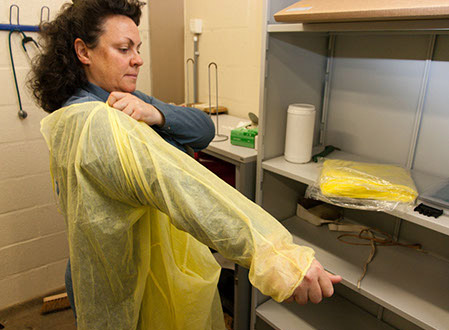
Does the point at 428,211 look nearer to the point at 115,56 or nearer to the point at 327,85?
the point at 327,85

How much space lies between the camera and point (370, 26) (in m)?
1.07

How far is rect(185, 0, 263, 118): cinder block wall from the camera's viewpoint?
76.3 inches

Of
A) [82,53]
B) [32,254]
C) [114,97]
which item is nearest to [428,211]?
[114,97]

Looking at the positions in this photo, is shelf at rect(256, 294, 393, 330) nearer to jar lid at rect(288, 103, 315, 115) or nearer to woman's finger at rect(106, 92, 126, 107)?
jar lid at rect(288, 103, 315, 115)

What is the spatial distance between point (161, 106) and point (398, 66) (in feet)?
3.11

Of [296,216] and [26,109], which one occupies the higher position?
[26,109]

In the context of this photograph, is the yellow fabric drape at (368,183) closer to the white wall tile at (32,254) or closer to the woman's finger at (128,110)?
the woman's finger at (128,110)

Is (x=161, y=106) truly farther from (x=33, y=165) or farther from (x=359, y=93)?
(x=33, y=165)

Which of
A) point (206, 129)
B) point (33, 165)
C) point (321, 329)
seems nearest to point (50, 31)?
point (206, 129)

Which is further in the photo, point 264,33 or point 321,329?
point 321,329

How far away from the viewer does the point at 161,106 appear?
109 centimetres

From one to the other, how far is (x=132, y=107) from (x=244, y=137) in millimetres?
725

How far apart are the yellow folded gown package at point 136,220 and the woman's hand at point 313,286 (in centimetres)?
2

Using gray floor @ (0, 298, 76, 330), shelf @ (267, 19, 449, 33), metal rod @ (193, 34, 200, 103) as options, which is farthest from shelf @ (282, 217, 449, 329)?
gray floor @ (0, 298, 76, 330)
